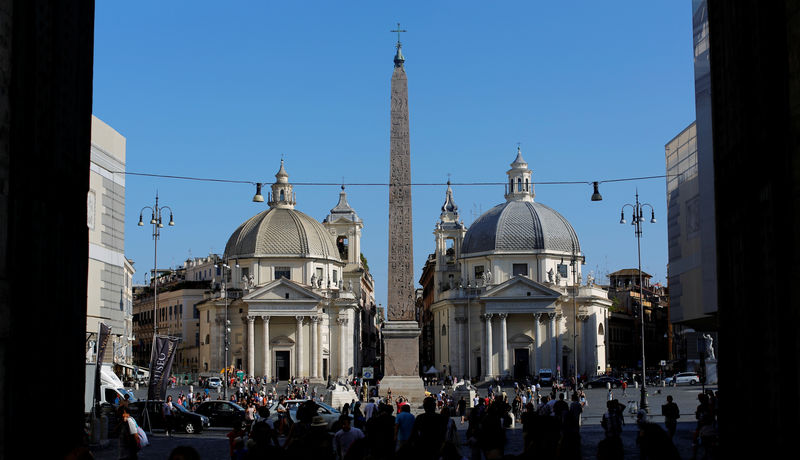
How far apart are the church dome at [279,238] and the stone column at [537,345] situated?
58.3ft

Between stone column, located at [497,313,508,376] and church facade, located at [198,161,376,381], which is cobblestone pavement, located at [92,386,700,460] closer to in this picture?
stone column, located at [497,313,508,376]

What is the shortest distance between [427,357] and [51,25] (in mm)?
97852

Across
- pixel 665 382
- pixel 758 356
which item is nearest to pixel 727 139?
pixel 758 356

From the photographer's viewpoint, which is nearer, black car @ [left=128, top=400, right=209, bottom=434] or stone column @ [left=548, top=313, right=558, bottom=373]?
black car @ [left=128, top=400, right=209, bottom=434]

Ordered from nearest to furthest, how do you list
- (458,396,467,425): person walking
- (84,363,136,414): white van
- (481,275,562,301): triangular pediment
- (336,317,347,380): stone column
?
1. (84,363,136,414): white van
2. (458,396,467,425): person walking
3. (481,275,562,301): triangular pediment
4. (336,317,347,380): stone column

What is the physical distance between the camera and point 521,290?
266ft

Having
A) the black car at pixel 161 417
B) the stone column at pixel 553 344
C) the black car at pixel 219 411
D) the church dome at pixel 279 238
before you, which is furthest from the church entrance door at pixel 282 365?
the black car at pixel 161 417

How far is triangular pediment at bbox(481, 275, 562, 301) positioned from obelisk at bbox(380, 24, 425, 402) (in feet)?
144

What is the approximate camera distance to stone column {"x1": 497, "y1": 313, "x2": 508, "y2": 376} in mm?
80750

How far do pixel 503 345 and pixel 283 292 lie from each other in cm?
1703

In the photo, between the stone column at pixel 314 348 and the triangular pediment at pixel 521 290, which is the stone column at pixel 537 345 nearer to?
the triangular pediment at pixel 521 290

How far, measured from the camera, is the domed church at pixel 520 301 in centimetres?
8088

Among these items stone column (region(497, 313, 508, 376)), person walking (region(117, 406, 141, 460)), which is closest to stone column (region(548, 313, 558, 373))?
stone column (region(497, 313, 508, 376))

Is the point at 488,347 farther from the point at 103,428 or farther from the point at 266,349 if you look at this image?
the point at 103,428
